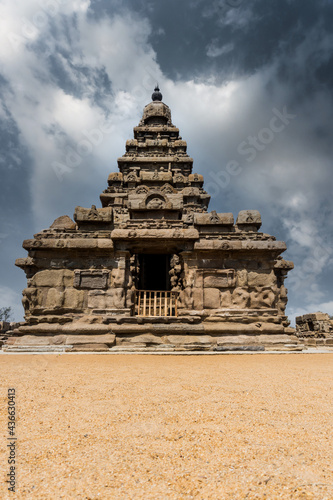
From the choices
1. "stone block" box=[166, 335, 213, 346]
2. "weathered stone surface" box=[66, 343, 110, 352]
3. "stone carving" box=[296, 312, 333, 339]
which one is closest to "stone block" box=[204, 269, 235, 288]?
"stone block" box=[166, 335, 213, 346]

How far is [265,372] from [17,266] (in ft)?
27.1

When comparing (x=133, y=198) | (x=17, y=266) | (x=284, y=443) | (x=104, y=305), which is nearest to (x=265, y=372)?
(x=284, y=443)

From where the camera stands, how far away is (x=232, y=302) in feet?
27.8

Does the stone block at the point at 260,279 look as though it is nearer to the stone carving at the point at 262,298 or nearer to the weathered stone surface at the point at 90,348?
the stone carving at the point at 262,298

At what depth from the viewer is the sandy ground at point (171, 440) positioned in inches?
51.1

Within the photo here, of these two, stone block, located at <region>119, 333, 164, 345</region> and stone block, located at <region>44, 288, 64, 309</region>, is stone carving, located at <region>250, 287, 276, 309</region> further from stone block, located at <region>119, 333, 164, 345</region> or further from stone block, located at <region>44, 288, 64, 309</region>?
stone block, located at <region>44, 288, 64, 309</region>

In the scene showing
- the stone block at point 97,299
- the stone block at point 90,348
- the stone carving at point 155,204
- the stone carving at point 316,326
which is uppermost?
the stone carving at point 155,204

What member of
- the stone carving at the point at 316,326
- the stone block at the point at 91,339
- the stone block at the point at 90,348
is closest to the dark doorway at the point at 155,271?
the stone block at the point at 91,339

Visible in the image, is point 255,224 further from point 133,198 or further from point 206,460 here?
point 206,460

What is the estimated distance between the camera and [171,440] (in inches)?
70.0

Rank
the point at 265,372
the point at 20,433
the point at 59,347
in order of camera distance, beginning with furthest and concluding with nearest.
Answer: the point at 59,347 → the point at 265,372 → the point at 20,433

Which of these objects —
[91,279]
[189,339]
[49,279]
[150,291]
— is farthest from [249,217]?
[49,279]

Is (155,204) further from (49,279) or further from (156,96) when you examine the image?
(156,96)

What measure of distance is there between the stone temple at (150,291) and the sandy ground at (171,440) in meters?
4.48
